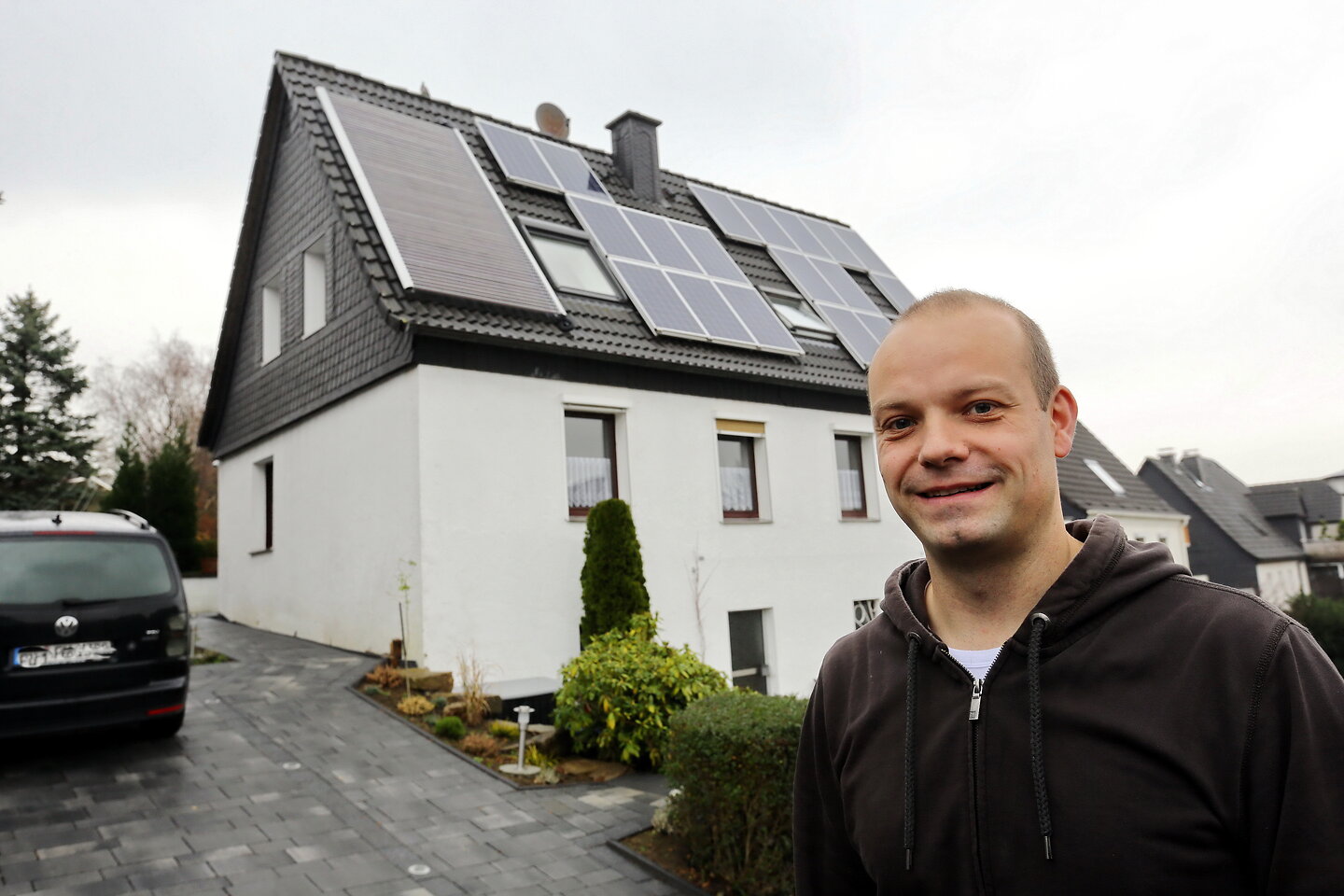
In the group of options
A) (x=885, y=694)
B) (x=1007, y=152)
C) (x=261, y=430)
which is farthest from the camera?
(x=261, y=430)

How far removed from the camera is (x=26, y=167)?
12.4 meters

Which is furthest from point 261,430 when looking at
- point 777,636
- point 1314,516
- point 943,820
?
point 1314,516

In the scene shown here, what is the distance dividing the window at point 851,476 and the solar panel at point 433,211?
20.7ft

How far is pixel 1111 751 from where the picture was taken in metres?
1.46

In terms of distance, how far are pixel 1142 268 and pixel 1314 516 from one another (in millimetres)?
43192

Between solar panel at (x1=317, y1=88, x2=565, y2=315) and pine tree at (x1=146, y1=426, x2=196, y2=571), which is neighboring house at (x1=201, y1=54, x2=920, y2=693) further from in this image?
pine tree at (x1=146, y1=426, x2=196, y2=571)

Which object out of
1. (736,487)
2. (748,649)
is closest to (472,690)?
(748,649)

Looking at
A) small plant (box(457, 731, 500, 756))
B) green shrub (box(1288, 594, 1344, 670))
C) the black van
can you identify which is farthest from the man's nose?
green shrub (box(1288, 594, 1344, 670))

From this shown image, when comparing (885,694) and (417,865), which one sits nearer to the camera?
(885,694)

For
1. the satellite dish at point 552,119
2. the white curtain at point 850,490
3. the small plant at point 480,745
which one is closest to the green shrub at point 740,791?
the small plant at point 480,745

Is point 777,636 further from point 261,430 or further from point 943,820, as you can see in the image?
point 943,820

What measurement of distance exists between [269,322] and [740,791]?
13.2 m

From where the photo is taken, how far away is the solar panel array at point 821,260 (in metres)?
16.5

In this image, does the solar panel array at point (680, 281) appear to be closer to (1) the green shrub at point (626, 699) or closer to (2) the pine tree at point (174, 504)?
(1) the green shrub at point (626, 699)
